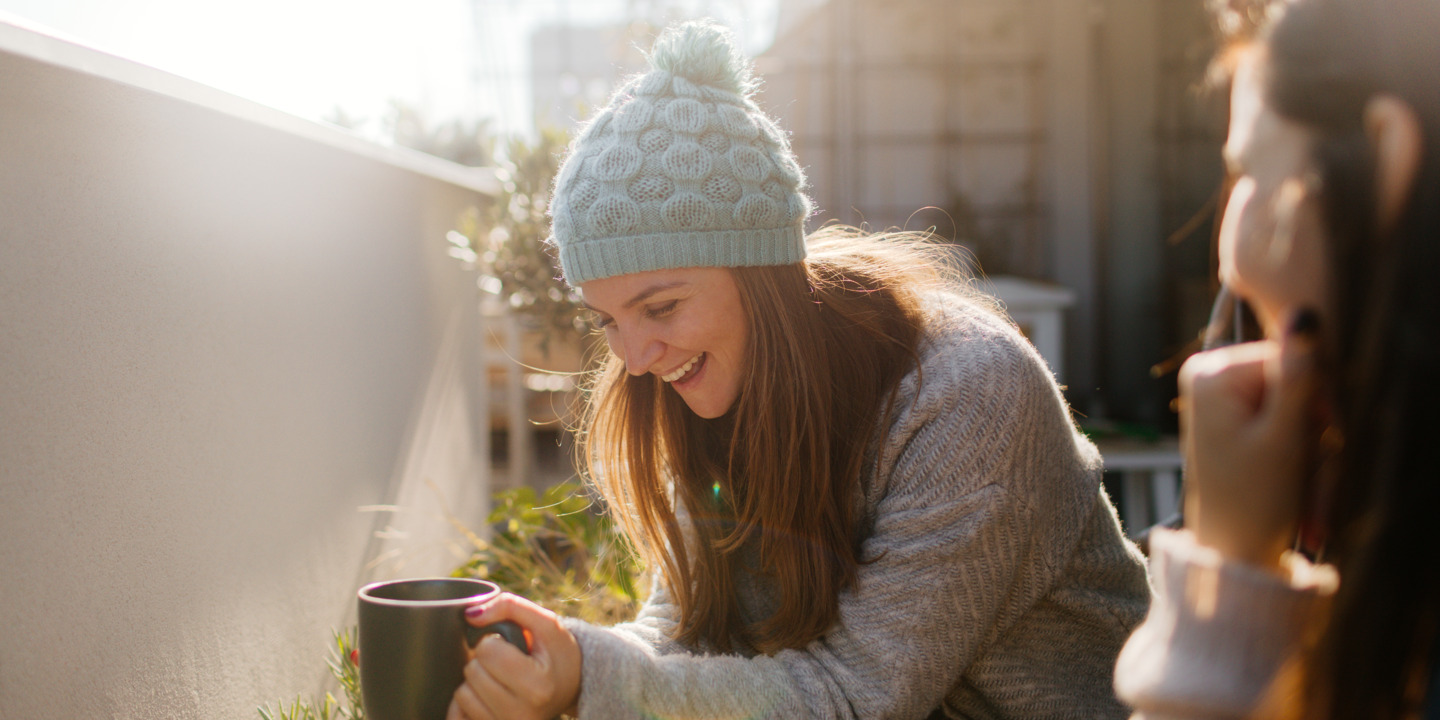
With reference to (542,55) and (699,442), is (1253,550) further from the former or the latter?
(542,55)

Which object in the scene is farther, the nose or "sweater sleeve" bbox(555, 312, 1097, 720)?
the nose

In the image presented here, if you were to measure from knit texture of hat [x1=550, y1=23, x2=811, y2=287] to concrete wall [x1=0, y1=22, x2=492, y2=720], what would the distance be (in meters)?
0.64

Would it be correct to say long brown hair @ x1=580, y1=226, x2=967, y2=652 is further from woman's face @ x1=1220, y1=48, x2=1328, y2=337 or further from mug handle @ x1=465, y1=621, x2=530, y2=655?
woman's face @ x1=1220, y1=48, x2=1328, y2=337

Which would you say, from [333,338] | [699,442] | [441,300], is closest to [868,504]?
[699,442]

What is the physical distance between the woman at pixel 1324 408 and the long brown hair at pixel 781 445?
28.4 inches

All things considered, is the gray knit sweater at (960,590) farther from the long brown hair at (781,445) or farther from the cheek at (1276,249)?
the cheek at (1276,249)

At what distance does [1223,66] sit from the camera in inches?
33.8

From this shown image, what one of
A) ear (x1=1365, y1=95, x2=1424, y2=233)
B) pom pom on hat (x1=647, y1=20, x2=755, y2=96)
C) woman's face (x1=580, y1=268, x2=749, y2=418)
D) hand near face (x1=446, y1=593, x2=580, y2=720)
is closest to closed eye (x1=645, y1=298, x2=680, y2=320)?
woman's face (x1=580, y1=268, x2=749, y2=418)

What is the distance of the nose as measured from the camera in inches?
60.5

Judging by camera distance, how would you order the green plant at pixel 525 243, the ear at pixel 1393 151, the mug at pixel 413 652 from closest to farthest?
the ear at pixel 1393 151 → the mug at pixel 413 652 → the green plant at pixel 525 243

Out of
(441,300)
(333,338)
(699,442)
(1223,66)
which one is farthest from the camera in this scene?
(441,300)

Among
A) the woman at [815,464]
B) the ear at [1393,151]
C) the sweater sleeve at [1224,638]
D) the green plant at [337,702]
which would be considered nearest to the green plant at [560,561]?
the green plant at [337,702]

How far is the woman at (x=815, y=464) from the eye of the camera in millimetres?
1305

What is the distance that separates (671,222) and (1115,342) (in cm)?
458
